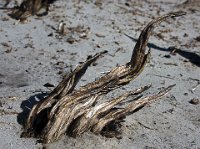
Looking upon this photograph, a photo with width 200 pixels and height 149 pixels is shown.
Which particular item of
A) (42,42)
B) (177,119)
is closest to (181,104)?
(177,119)

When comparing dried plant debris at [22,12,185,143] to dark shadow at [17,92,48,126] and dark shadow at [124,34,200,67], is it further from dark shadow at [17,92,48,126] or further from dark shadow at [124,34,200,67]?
dark shadow at [124,34,200,67]

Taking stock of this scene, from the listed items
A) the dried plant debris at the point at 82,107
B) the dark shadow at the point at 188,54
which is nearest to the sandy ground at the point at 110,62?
the dark shadow at the point at 188,54

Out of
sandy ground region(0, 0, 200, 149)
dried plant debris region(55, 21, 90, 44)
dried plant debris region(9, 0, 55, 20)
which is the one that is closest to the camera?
sandy ground region(0, 0, 200, 149)

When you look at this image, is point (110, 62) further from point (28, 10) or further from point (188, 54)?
point (28, 10)

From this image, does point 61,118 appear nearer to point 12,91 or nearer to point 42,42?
point 12,91

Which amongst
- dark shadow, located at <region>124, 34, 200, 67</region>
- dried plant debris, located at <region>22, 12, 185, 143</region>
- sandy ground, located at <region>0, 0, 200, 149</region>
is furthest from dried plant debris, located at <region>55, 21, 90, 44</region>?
dried plant debris, located at <region>22, 12, 185, 143</region>

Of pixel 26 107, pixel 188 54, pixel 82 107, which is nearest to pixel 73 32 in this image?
pixel 188 54

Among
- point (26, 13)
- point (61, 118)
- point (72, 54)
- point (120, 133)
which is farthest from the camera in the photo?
point (26, 13)
